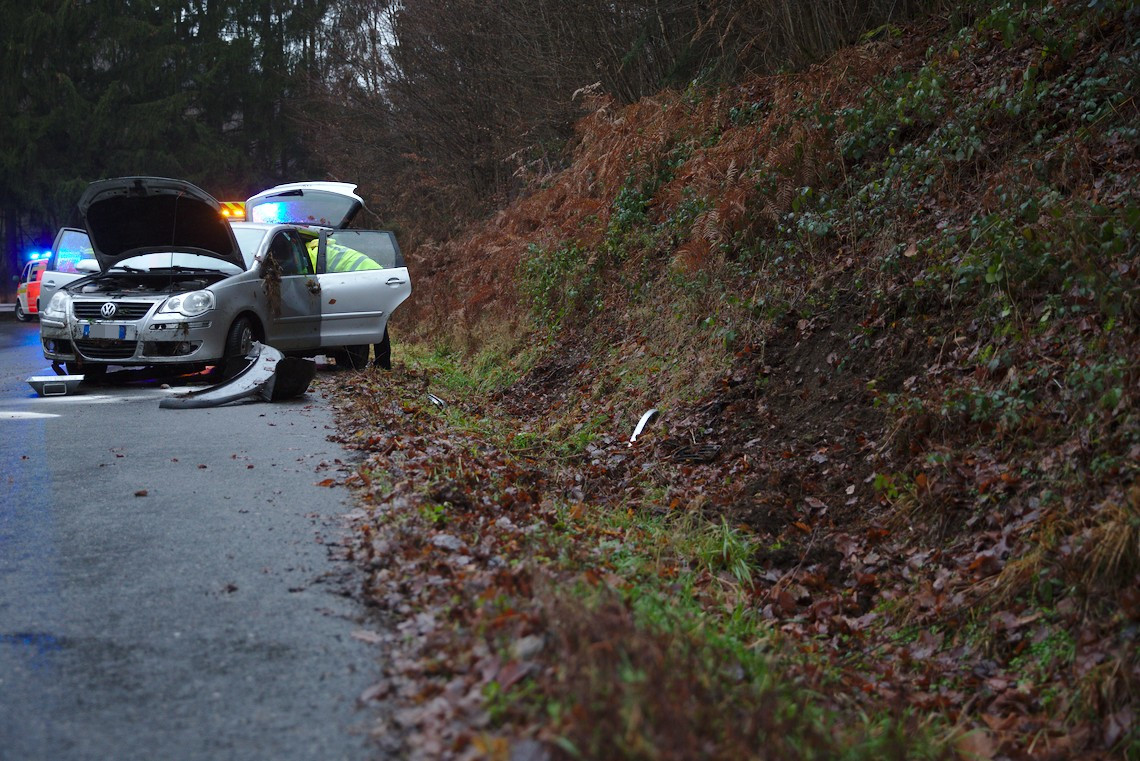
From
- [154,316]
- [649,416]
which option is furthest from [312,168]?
[649,416]

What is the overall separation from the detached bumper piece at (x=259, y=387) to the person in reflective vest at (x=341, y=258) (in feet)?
10.0

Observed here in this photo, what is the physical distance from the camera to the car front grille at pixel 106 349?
11773 mm

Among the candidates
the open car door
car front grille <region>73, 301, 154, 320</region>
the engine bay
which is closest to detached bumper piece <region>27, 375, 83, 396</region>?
car front grille <region>73, 301, 154, 320</region>

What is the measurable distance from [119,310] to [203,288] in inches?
36.4

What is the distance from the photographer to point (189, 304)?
38.8 feet

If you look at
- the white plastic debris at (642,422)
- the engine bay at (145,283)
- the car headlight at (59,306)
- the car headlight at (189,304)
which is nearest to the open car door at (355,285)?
the engine bay at (145,283)

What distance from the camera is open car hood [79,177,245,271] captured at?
1258cm

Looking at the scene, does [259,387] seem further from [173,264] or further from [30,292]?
[30,292]

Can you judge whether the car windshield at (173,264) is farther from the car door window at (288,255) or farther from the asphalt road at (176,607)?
the asphalt road at (176,607)

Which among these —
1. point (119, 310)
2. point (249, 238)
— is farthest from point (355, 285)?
point (119, 310)

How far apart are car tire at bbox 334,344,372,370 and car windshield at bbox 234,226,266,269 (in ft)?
6.27

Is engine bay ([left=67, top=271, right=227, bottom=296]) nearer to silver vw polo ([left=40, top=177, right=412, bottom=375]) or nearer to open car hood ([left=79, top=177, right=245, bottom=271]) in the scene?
silver vw polo ([left=40, top=177, right=412, bottom=375])

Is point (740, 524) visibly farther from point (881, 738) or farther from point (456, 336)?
point (456, 336)

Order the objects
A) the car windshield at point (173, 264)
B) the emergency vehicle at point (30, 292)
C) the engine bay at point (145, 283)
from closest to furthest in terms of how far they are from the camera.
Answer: the engine bay at point (145, 283), the car windshield at point (173, 264), the emergency vehicle at point (30, 292)
